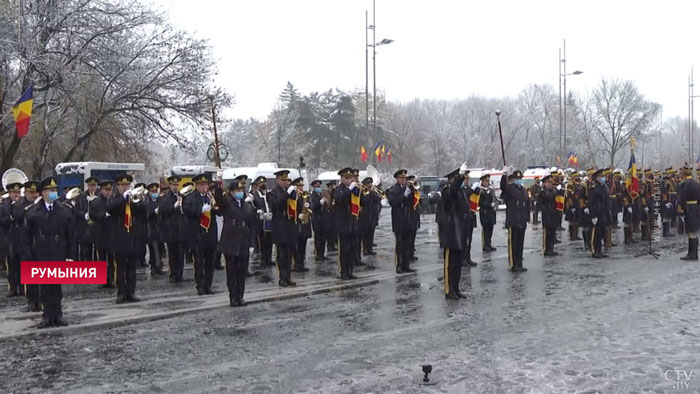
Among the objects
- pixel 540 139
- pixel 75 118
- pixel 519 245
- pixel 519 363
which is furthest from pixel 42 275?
pixel 540 139

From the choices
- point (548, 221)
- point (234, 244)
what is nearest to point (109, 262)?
point (234, 244)

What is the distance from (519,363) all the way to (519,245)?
716 cm

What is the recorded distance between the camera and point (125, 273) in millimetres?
10781

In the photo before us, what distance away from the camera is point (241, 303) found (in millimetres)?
10117

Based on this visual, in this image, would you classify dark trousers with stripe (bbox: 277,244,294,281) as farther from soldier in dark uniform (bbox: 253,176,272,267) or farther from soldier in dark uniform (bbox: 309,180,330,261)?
soldier in dark uniform (bbox: 309,180,330,261)

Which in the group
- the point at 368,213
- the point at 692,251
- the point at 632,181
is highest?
the point at 632,181

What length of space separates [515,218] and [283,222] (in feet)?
17.0

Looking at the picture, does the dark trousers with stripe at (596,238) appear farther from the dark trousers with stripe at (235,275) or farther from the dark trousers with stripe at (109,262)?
the dark trousers with stripe at (109,262)

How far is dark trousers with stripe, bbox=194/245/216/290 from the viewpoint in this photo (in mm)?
11312

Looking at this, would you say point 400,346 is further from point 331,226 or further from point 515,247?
point 331,226

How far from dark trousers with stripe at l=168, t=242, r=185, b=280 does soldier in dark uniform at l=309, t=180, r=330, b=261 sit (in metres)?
3.84

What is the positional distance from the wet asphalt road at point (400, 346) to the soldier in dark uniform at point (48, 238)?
615 mm

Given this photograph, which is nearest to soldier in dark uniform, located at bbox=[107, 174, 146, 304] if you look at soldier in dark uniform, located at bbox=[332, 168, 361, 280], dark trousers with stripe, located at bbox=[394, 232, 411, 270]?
soldier in dark uniform, located at bbox=[332, 168, 361, 280]

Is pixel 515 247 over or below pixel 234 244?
below
